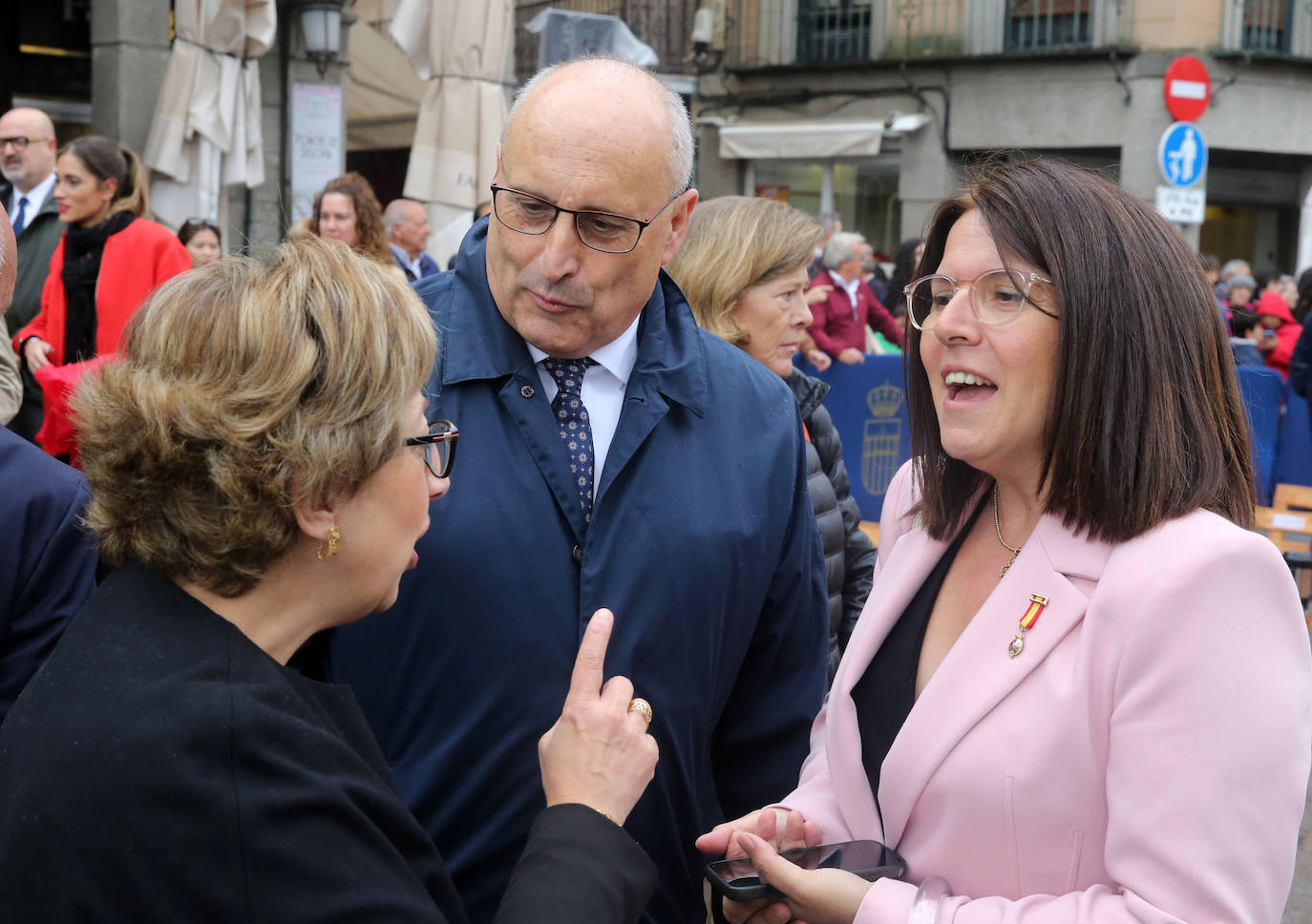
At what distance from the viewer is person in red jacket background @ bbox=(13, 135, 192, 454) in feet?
18.1

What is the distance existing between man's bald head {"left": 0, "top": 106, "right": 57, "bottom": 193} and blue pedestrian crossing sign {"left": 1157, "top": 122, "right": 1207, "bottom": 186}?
10.2 metres

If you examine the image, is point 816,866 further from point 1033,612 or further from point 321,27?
point 321,27

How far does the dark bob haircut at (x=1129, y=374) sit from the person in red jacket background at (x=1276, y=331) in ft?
34.2

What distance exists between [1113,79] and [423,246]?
13.6 m

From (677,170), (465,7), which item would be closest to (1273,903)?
(677,170)

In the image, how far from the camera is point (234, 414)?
5.32ft

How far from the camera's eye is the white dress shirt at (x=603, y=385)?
8.00 feet

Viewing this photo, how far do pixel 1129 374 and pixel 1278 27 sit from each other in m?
21.1

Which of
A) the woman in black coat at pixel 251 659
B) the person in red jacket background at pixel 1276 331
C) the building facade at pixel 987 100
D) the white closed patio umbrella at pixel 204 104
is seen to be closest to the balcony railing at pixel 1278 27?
the building facade at pixel 987 100

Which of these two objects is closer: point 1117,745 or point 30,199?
point 1117,745

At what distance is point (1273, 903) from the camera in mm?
1721

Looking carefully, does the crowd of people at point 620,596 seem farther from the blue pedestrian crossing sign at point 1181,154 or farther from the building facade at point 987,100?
the building facade at point 987,100

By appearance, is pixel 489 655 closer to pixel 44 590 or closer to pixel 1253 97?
pixel 44 590

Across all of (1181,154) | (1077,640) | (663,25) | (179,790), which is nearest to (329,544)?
(179,790)
